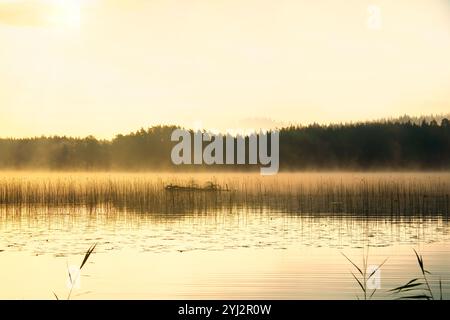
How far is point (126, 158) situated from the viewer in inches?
1516

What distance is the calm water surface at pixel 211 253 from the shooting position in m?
11.0

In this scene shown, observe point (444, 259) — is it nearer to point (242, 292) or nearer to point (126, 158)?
point (242, 292)

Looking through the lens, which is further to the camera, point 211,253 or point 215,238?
point 215,238

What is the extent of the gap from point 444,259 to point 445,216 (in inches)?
272

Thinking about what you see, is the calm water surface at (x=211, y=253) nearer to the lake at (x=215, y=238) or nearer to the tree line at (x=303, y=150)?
the lake at (x=215, y=238)

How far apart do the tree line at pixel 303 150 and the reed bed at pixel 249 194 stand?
6.03 metres

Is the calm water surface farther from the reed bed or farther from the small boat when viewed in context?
the small boat

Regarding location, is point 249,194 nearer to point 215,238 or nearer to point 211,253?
point 215,238

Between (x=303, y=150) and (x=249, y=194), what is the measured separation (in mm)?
8914
